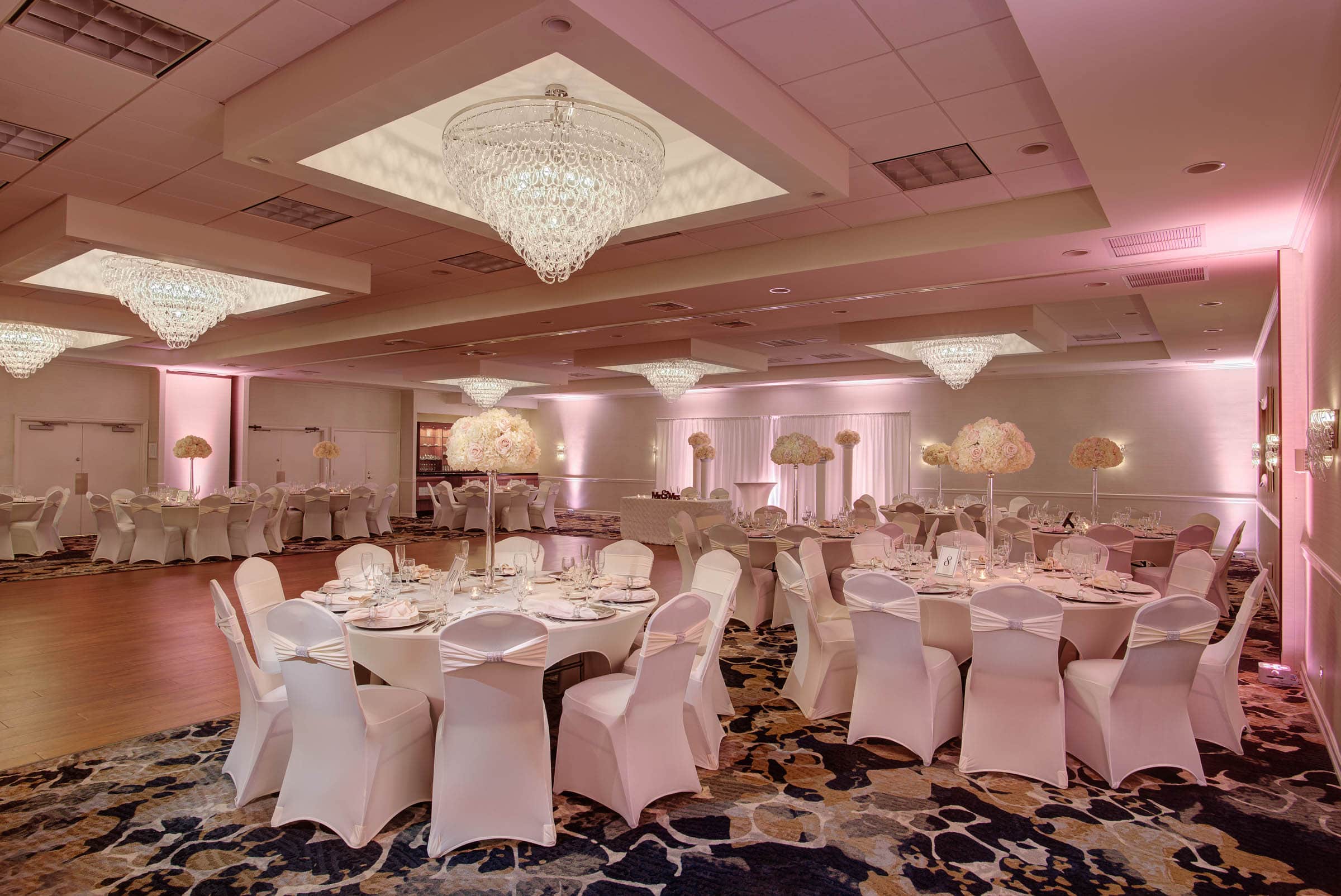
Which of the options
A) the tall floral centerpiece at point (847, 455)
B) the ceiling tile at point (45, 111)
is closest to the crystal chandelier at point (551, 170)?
the ceiling tile at point (45, 111)

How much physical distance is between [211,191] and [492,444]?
309 centimetres

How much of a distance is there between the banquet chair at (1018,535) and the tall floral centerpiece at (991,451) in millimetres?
3203

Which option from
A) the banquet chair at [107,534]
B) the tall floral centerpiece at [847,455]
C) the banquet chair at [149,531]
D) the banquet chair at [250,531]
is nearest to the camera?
the banquet chair at [149,531]

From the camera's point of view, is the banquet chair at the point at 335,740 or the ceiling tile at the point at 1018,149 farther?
the ceiling tile at the point at 1018,149

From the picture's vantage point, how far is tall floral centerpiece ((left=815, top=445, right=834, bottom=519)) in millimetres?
12766

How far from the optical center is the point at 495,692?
3.16 metres

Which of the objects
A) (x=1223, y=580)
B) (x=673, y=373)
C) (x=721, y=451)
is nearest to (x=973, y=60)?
(x=1223, y=580)

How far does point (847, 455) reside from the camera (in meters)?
15.3

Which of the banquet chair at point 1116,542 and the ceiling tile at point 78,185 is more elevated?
the ceiling tile at point 78,185

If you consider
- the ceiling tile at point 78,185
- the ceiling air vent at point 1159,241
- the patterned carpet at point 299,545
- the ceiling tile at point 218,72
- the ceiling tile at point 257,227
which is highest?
the ceiling tile at point 218,72

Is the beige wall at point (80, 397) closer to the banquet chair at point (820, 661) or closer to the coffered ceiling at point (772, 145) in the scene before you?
the coffered ceiling at point (772, 145)

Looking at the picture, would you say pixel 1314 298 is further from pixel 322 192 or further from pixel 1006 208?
pixel 322 192

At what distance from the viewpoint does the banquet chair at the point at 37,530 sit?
1134 cm

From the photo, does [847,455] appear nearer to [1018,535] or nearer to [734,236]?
[1018,535]
